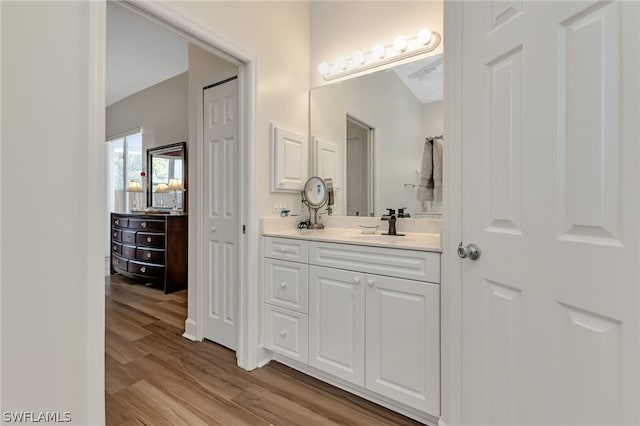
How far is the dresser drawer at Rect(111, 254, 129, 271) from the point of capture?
4020 millimetres

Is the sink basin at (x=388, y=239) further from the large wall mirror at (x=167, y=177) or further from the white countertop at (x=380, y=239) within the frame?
the large wall mirror at (x=167, y=177)

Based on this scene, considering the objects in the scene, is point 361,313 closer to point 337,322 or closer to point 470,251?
point 337,322

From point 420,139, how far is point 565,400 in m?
1.59

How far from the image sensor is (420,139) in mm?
2031

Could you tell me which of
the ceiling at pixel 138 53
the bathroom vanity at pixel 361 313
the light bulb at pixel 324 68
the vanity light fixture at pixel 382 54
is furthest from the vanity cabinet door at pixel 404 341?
the ceiling at pixel 138 53

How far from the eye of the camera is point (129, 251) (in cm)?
395

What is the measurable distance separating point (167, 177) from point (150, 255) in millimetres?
1249

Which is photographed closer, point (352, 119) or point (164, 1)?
point (164, 1)

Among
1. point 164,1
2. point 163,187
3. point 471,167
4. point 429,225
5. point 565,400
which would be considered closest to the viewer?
point 565,400

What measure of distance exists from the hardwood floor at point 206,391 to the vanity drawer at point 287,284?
0.46m

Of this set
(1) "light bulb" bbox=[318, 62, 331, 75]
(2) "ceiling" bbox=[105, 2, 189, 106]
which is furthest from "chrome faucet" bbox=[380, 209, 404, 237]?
(2) "ceiling" bbox=[105, 2, 189, 106]

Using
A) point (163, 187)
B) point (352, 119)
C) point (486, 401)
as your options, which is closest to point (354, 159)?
point (352, 119)

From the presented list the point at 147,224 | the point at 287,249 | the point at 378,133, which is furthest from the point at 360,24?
the point at 147,224

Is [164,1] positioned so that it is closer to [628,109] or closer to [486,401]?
[628,109]
